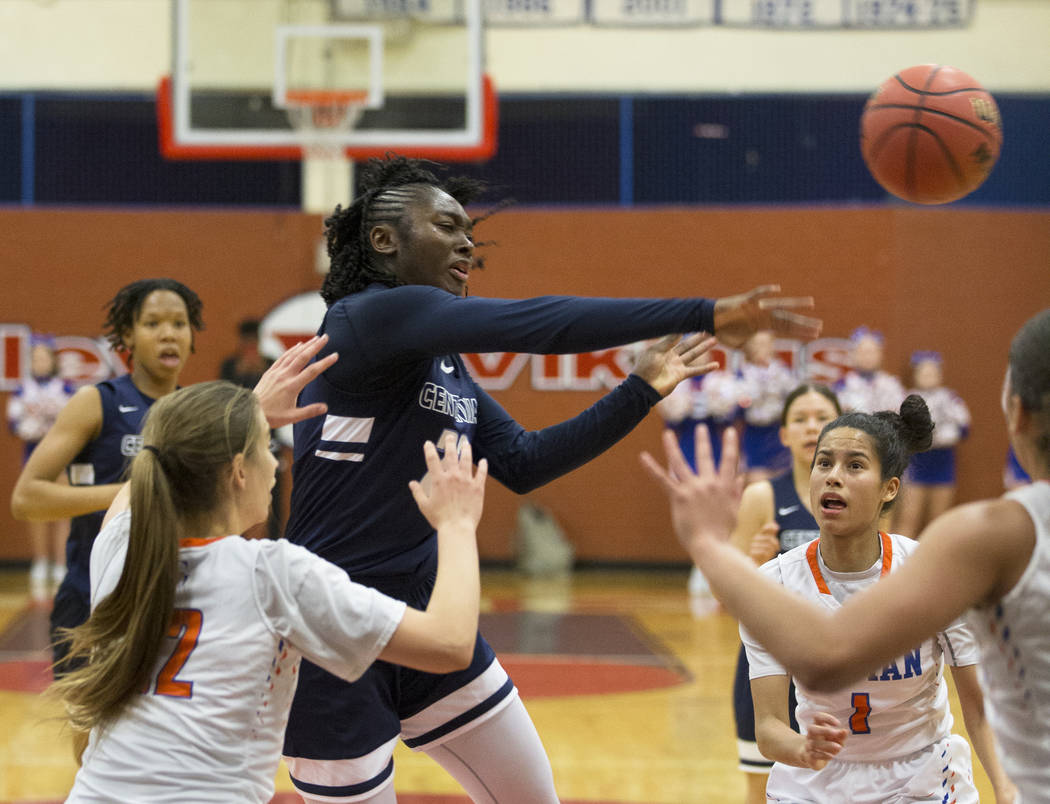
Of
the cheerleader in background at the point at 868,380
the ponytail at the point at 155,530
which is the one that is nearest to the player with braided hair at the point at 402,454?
the ponytail at the point at 155,530

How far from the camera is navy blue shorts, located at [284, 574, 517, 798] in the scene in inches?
114

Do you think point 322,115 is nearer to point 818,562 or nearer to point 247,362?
point 247,362

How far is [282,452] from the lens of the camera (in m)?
11.0

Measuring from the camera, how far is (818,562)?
3.30 meters

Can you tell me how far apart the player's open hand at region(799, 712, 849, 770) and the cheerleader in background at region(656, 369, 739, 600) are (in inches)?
316

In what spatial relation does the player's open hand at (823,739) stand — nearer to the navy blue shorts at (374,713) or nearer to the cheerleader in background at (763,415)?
the navy blue shorts at (374,713)

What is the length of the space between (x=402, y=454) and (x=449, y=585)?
747mm

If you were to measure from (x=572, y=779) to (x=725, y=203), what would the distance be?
28.8 feet

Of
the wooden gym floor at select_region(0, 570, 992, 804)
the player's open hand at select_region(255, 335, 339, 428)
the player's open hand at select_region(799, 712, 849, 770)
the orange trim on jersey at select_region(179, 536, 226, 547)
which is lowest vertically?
the wooden gym floor at select_region(0, 570, 992, 804)

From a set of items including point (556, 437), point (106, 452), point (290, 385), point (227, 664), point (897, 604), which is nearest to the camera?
point (897, 604)

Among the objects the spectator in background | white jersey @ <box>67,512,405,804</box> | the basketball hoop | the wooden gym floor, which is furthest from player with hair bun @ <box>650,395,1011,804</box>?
the spectator in background

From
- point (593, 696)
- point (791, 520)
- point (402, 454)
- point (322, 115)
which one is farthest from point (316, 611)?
point (322, 115)

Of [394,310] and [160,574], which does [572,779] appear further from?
[160,574]

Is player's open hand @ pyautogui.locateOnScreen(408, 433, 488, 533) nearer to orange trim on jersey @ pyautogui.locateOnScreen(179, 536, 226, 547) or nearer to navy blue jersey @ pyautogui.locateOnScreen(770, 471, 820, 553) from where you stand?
orange trim on jersey @ pyautogui.locateOnScreen(179, 536, 226, 547)
